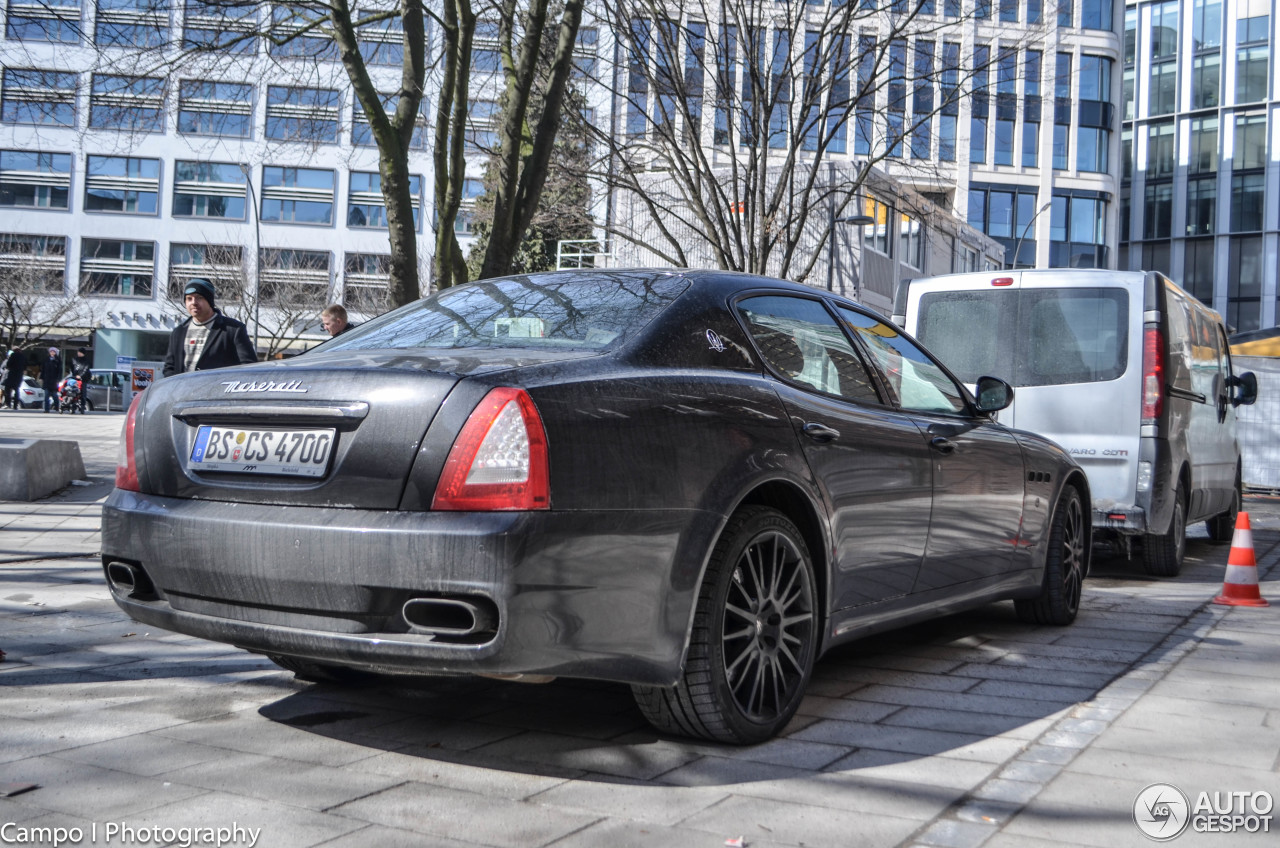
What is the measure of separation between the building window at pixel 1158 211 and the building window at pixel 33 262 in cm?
5669

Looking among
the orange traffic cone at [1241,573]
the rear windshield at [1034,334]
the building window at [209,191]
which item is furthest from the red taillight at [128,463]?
the building window at [209,191]

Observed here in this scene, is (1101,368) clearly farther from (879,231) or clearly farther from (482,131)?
(879,231)

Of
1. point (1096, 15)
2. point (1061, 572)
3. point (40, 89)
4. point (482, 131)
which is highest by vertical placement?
point (1096, 15)

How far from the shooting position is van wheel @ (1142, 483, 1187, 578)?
848 centimetres

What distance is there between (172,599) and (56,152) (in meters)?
62.9

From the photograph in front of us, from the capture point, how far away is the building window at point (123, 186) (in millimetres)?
60219

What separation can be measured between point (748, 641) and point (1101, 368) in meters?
5.37

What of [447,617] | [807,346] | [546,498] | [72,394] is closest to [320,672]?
[447,617]

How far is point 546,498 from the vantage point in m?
3.10

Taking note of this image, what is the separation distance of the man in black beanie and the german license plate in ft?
16.4

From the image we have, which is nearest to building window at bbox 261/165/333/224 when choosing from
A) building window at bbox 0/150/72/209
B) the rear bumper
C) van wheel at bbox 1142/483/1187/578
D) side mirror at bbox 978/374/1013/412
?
building window at bbox 0/150/72/209

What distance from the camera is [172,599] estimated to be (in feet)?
11.5

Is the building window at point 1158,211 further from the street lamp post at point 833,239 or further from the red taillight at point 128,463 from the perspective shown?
the red taillight at point 128,463

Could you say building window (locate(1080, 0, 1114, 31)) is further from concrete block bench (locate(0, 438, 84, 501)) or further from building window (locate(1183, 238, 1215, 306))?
concrete block bench (locate(0, 438, 84, 501))
